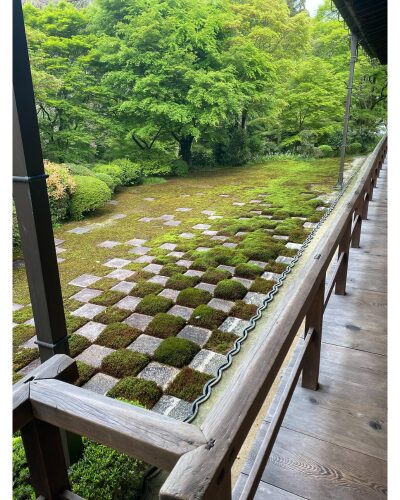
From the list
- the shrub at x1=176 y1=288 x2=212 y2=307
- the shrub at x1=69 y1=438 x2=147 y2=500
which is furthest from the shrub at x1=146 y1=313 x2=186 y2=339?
the shrub at x1=69 y1=438 x2=147 y2=500

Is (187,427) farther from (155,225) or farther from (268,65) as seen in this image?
(268,65)

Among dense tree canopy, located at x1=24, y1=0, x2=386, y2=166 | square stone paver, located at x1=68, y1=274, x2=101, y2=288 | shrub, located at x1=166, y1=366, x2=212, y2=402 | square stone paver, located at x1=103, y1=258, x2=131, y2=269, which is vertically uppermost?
dense tree canopy, located at x1=24, y1=0, x2=386, y2=166

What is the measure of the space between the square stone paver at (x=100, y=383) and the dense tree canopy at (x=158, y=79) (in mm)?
6502

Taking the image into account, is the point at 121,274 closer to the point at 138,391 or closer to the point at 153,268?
the point at 153,268

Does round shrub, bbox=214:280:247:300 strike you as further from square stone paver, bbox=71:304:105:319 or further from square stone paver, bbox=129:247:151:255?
square stone paver, bbox=129:247:151:255

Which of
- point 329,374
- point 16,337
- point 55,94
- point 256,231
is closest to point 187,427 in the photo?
point 329,374

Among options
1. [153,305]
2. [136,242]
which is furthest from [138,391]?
[136,242]

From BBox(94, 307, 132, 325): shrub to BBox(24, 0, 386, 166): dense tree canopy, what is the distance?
5695mm

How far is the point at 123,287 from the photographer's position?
3688 mm

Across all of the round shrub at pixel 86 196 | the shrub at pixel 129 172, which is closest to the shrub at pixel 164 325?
the round shrub at pixel 86 196

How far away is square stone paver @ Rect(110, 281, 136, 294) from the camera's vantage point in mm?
3619

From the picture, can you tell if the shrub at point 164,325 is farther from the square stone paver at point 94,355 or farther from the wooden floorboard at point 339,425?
the wooden floorboard at point 339,425

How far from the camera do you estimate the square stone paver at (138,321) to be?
2967 millimetres

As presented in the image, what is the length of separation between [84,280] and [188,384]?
204 cm
